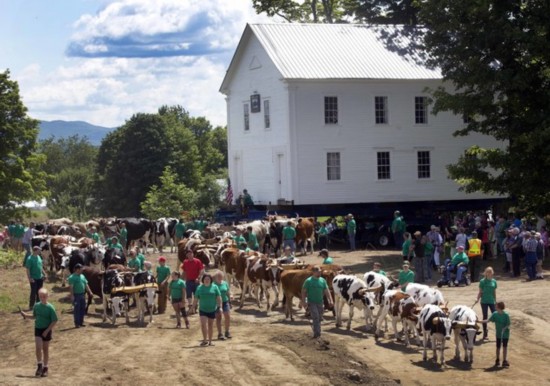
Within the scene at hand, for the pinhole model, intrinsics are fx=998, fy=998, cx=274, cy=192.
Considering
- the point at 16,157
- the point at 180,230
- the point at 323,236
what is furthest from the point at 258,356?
the point at 16,157

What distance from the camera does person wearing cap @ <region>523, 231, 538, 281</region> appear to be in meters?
33.1

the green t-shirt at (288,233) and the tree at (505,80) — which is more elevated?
the tree at (505,80)

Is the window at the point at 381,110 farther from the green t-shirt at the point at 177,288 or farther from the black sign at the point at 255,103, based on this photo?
the green t-shirt at the point at 177,288

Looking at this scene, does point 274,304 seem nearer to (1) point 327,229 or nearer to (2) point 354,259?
(2) point 354,259

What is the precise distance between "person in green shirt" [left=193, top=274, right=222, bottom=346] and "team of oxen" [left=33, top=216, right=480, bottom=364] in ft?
12.8

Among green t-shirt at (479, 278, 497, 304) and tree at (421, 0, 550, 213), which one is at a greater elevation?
tree at (421, 0, 550, 213)

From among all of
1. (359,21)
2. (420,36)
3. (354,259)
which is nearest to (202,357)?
(354,259)

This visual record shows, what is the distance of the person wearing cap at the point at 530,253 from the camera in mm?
33094

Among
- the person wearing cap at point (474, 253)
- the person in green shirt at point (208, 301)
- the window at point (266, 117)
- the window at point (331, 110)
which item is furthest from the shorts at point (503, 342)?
the window at point (266, 117)

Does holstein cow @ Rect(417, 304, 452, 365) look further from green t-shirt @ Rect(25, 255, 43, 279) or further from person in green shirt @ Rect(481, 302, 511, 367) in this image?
green t-shirt @ Rect(25, 255, 43, 279)

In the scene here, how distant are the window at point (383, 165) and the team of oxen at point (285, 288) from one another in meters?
13.0

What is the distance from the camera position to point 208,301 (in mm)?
23359

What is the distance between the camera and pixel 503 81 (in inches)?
1532

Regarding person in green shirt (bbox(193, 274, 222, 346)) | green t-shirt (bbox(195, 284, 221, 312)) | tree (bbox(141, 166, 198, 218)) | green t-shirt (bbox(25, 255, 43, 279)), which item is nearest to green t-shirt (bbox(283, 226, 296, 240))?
green t-shirt (bbox(25, 255, 43, 279))
